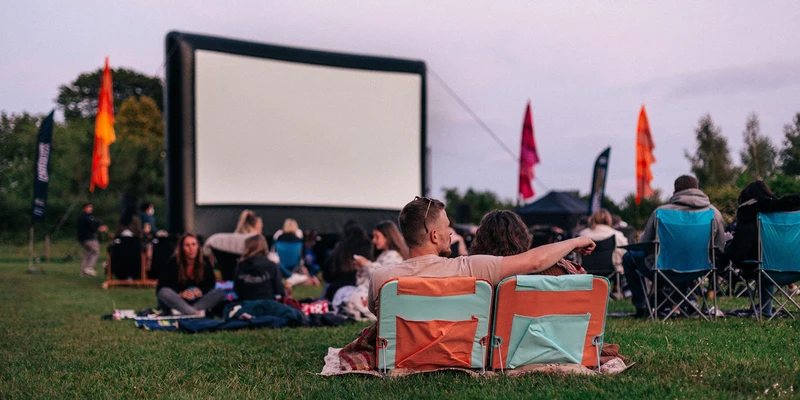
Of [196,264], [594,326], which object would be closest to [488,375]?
[594,326]

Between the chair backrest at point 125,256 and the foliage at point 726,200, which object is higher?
the foliage at point 726,200

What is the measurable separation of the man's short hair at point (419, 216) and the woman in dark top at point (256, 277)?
350 cm

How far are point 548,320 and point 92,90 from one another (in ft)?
137

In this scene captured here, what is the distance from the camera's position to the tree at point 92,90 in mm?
40969

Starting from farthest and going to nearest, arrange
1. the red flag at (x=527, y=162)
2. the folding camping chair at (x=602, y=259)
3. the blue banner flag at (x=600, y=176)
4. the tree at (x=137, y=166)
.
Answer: the tree at (x=137, y=166)
the red flag at (x=527, y=162)
the blue banner flag at (x=600, y=176)
the folding camping chair at (x=602, y=259)

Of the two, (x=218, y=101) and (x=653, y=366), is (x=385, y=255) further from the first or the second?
(x=218, y=101)

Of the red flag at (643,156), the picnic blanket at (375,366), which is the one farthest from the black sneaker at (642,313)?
the red flag at (643,156)

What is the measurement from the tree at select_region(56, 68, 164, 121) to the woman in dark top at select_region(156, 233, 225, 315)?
116 ft

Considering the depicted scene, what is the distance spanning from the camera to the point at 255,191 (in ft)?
41.6

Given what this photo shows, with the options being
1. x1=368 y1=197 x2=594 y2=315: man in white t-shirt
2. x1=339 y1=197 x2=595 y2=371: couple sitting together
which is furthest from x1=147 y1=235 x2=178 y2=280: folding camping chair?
x1=368 y1=197 x2=594 y2=315: man in white t-shirt

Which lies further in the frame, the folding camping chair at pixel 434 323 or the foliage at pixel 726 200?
the foliage at pixel 726 200

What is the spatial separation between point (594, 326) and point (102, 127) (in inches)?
448

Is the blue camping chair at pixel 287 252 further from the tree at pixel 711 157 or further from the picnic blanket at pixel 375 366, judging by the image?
the tree at pixel 711 157

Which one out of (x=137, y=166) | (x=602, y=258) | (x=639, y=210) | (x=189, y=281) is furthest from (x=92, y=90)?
(x=602, y=258)
